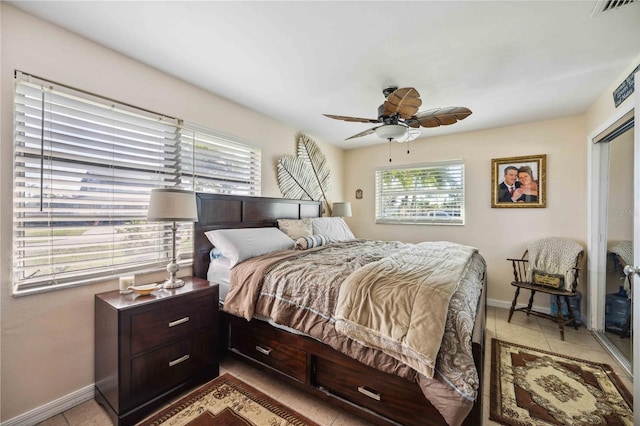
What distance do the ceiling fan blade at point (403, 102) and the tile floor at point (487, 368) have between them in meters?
2.23

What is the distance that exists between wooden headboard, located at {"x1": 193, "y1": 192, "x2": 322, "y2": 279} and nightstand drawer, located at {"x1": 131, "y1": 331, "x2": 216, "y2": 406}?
710 mm

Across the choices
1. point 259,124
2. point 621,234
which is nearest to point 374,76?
point 259,124

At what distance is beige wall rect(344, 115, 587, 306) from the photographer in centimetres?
325

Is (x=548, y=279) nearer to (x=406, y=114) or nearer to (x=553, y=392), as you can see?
(x=553, y=392)

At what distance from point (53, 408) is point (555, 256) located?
488 centimetres

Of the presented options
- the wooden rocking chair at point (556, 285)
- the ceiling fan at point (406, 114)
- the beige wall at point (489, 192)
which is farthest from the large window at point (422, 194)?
the ceiling fan at point (406, 114)

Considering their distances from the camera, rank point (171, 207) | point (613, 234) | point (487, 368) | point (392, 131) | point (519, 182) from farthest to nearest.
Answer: point (519, 182) → point (613, 234) → point (392, 131) → point (487, 368) → point (171, 207)

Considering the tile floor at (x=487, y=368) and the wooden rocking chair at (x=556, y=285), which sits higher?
the wooden rocking chair at (x=556, y=285)

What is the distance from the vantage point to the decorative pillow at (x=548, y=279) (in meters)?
2.91

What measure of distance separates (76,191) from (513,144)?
4814 mm

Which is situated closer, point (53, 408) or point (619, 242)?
point (53, 408)

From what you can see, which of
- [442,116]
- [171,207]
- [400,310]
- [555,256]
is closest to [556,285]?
[555,256]

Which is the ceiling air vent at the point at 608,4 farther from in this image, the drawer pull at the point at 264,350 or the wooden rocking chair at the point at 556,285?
the drawer pull at the point at 264,350

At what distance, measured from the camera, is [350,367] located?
1.59 m
